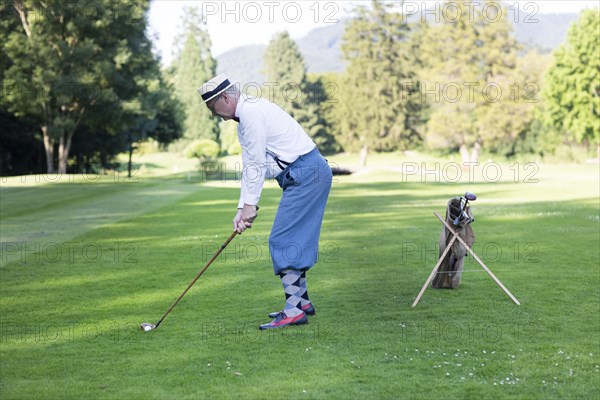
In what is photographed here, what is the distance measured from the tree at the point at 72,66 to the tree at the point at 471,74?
32796 mm

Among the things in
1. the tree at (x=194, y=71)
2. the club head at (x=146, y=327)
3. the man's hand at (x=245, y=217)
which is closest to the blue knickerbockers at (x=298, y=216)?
the man's hand at (x=245, y=217)

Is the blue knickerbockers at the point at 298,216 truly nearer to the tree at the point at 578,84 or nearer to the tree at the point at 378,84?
the tree at the point at 578,84

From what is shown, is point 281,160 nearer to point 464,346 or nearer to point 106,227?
point 464,346

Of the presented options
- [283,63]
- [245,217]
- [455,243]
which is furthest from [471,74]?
[245,217]

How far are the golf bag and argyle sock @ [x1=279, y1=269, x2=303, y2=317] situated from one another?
8.57ft

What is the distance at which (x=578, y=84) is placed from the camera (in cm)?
6862

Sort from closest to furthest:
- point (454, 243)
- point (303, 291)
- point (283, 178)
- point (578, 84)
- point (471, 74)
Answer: point (283, 178), point (303, 291), point (454, 243), point (578, 84), point (471, 74)

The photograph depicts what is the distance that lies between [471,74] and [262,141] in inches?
2642

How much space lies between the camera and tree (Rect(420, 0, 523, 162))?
70250mm

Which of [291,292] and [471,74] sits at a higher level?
[471,74]

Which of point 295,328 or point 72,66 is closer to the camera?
point 295,328

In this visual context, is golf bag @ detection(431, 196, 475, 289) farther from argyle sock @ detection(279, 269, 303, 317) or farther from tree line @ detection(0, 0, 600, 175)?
tree line @ detection(0, 0, 600, 175)

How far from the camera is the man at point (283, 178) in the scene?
733 centimetres

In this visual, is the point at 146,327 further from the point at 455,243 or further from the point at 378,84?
the point at 378,84
